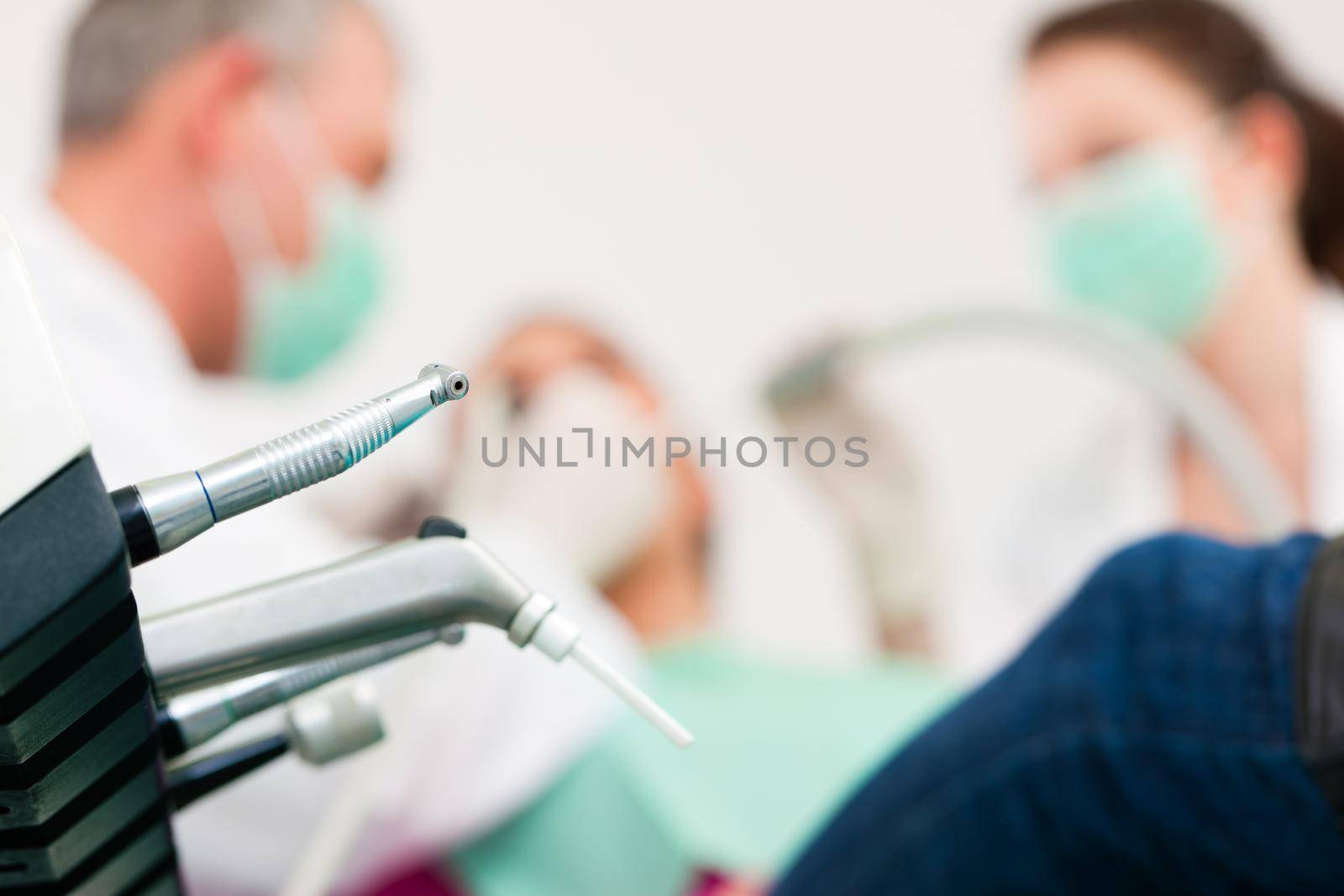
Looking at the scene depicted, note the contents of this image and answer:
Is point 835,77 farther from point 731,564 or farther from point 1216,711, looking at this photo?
point 1216,711

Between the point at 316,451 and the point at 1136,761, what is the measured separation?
0.32m

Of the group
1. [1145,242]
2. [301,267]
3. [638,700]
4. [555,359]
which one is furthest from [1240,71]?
[638,700]

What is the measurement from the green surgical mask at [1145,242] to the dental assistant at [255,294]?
0.83m

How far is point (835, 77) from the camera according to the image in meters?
1.60

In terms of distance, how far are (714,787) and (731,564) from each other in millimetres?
457

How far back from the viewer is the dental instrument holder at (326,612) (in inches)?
10.7

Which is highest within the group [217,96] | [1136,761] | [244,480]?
[217,96]

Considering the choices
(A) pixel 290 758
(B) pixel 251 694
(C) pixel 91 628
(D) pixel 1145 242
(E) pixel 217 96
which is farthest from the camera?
(D) pixel 1145 242

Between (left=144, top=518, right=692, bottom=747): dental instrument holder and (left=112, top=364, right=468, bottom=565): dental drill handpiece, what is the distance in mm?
31

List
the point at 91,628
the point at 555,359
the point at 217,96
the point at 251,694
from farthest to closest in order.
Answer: the point at 555,359 → the point at 217,96 → the point at 251,694 → the point at 91,628

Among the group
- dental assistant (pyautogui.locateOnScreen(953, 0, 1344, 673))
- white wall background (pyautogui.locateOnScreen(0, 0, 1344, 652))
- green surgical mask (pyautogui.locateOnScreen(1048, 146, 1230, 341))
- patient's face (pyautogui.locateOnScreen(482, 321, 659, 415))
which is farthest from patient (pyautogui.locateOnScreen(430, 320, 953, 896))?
green surgical mask (pyautogui.locateOnScreen(1048, 146, 1230, 341))

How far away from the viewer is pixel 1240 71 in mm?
1498
